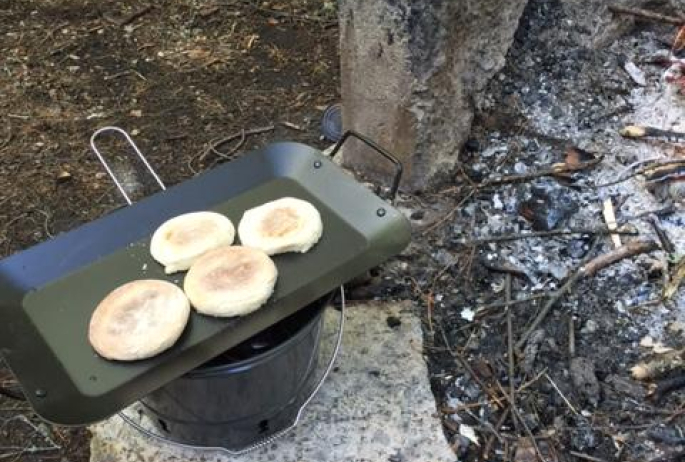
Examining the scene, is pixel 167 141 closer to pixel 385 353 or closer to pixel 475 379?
pixel 385 353

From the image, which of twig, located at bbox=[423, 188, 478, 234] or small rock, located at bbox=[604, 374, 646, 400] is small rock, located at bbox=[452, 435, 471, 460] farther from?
twig, located at bbox=[423, 188, 478, 234]

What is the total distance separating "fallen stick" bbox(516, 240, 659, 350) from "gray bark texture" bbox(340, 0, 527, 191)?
2.01ft

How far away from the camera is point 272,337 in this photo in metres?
2.20

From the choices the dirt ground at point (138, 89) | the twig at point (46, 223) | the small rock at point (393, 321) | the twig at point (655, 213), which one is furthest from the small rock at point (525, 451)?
the twig at point (46, 223)

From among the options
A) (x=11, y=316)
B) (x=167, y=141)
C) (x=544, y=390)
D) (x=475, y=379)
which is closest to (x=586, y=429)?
(x=544, y=390)

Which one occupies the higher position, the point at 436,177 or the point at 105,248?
the point at 105,248

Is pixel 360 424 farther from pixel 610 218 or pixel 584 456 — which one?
pixel 610 218

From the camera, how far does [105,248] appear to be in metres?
2.24

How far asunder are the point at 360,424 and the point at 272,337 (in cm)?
36

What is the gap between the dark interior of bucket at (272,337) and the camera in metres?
2.06

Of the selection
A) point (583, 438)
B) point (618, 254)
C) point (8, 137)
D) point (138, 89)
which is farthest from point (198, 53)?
point (583, 438)

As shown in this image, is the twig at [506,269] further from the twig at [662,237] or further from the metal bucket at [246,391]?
the metal bucket at [246,391]

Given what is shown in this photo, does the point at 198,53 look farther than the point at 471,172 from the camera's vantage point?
Yes

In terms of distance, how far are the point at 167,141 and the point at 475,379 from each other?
5.59 feet
